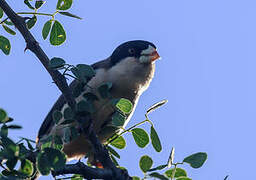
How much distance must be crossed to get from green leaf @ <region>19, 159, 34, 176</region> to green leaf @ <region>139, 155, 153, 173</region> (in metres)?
0.94

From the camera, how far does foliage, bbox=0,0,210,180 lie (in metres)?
2.97

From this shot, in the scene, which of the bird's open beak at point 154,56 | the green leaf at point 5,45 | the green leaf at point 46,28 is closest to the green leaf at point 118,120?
the green leaf at point 46,28

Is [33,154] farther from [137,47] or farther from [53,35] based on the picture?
[137,47]

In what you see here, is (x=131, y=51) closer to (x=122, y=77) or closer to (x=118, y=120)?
(x=122, y=77)

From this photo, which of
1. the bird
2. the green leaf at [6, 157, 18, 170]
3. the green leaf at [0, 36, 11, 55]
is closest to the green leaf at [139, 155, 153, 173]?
the green leaf at [6, 157, 18, 170]

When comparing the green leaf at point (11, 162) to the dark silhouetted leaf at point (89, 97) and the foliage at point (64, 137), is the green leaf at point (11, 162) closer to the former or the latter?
the foliage at point (64, 137)

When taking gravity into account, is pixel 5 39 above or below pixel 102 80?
above

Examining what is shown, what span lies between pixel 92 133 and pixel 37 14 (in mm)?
1301

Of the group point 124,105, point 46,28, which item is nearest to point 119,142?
point 124,105

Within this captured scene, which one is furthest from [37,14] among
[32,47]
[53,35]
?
[32,47]

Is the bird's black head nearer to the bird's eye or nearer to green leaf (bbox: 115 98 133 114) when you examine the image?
the bird's eye

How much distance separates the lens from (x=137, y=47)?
5805mm

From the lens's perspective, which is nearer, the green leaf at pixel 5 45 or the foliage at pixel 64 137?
the foliage at pixel 64 137

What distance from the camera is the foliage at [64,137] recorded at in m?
2.97
